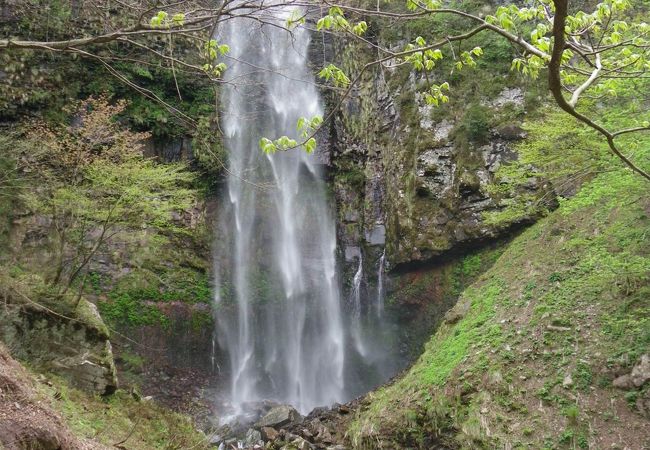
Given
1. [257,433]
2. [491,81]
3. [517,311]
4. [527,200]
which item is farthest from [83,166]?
[491,81]

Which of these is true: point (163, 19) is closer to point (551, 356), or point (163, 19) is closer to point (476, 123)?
point (551, 356)

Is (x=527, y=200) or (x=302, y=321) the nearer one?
(x=527, y=200)

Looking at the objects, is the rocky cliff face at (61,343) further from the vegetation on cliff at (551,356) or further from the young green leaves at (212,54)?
the young green leaves at (212,54)

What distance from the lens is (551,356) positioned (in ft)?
22.3

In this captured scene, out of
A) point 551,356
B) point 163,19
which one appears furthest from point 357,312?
point 163,19

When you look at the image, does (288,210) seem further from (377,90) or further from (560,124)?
(560,124)

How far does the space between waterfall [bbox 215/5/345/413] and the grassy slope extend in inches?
200

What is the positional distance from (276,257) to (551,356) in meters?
9.96

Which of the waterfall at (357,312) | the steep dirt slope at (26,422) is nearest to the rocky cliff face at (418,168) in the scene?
the waterfall at (357,312)

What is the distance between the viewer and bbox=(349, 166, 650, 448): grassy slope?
592cm

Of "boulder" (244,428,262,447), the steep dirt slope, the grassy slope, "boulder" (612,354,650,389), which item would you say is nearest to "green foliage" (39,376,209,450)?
the steep dirt slope

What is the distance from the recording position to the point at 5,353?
18.6 ft

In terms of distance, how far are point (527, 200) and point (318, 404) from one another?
790 cm

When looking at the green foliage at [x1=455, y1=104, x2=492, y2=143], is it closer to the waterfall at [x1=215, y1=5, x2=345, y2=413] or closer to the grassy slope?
the grassy slope
